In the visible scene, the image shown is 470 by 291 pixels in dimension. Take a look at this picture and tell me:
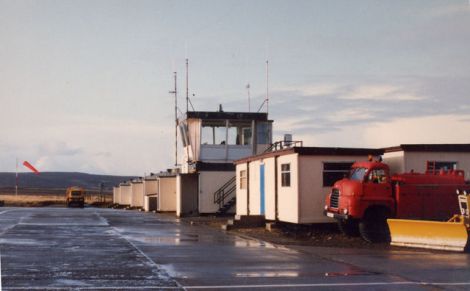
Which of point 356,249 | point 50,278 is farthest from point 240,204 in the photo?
point 50,278

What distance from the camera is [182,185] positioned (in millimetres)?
48000

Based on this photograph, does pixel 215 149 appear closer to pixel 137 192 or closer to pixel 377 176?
pixel 377 176

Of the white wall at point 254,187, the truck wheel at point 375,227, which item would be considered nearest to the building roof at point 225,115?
the white wall at point 254,187

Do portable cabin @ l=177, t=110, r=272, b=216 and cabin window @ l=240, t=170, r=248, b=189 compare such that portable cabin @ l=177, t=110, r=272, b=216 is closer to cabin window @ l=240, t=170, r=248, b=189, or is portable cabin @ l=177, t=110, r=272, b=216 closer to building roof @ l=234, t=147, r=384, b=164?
cabin window @ l=240, t=170, r=248, b=189

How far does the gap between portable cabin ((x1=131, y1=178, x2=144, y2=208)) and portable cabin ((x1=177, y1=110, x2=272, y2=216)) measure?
23515mm

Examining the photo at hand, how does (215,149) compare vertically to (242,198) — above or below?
above

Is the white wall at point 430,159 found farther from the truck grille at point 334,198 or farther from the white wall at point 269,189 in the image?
the white wall at point 269,189

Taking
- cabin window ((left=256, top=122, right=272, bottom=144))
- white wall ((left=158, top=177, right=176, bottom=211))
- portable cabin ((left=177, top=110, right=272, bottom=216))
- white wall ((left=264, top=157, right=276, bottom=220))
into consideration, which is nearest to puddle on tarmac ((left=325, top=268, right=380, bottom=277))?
white wall ((left=264, top=157, right=276, bottom=220))

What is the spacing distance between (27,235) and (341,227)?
11793mm

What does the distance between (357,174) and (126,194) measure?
198ft

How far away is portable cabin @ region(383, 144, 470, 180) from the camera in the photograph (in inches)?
1132

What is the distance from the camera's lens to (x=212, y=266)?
1736 centimetres

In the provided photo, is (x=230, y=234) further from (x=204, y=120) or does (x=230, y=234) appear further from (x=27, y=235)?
(x=204, y=120)

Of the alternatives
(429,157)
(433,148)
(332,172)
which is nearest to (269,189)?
(332,172)
